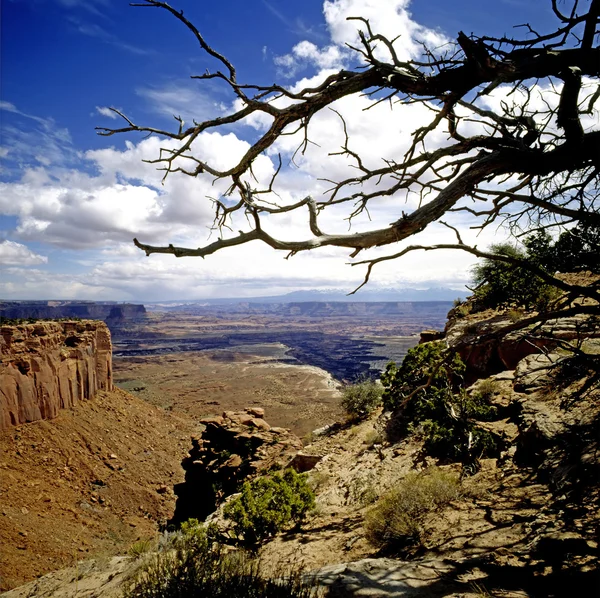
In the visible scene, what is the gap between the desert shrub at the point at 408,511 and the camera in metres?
4.42

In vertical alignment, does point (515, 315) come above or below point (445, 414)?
above

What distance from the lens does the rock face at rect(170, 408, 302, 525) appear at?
47.5ft

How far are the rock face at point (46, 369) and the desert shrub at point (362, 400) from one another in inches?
811

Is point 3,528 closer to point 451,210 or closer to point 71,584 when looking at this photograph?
point 71,584

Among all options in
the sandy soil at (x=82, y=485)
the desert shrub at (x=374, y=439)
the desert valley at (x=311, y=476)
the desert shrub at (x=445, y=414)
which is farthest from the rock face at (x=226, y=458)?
the desert shrub at (x=445, y=414)

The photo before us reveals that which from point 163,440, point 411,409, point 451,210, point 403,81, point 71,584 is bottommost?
point 163,440

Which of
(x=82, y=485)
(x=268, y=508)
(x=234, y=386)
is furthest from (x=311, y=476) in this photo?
(x=234, y=386)

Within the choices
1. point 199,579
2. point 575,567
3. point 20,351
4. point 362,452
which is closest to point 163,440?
point 20,351

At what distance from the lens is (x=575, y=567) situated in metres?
2.82

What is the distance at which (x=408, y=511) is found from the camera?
4797 mm

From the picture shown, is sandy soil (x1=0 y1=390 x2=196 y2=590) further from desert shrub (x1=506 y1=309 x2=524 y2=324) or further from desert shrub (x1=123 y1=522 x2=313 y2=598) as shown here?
desert shrub (x1=506 y1=309 x2=524 y2=324)

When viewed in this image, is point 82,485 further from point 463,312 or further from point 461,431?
point 463,312

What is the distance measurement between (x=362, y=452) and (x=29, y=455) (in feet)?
67.2

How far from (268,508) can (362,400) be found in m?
10.7
